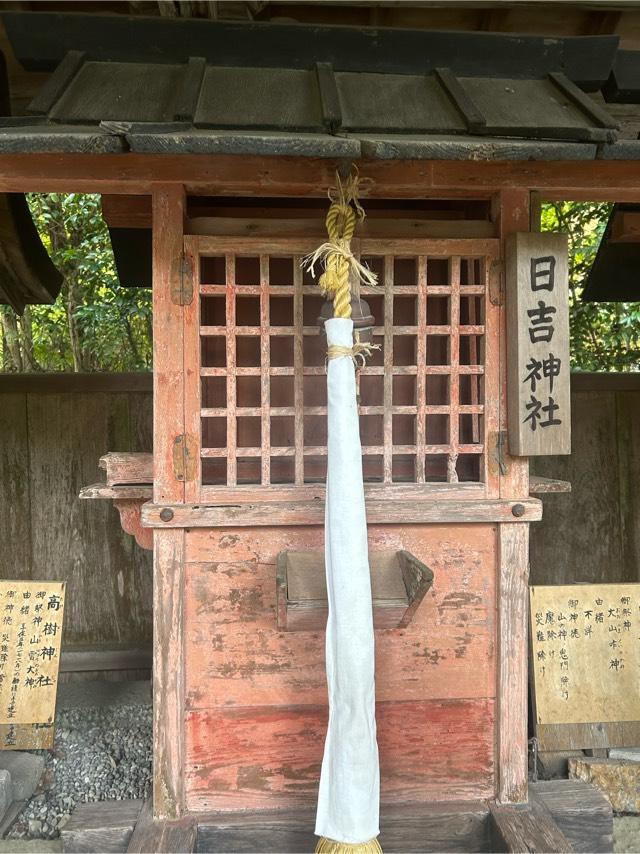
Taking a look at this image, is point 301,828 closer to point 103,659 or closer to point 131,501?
point 131,501

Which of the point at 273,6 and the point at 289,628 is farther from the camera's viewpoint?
the point at 273,6

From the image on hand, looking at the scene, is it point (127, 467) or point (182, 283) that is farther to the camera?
point (127, 467)

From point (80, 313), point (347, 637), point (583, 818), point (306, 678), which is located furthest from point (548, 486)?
point (80, 313)

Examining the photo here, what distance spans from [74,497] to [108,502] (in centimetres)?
26

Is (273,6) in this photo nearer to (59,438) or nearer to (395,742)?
(59,438)

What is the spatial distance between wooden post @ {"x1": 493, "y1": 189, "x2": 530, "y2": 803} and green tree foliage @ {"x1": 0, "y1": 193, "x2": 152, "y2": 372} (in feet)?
15.6

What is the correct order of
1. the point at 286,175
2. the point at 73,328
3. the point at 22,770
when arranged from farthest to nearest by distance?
the point at 73,328 → the point at 22,770 → the point at 286,175

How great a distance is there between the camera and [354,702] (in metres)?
2.64

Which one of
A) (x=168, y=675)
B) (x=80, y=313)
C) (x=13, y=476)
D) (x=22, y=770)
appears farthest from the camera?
(x=80, y=313)

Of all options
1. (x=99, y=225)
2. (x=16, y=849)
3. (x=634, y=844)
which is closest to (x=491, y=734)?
(x=634, y=844)

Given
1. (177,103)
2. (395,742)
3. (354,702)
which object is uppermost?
(177,103)

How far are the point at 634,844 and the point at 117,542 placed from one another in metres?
3.82

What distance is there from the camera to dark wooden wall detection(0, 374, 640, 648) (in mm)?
4996

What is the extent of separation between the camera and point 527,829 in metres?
3.00
